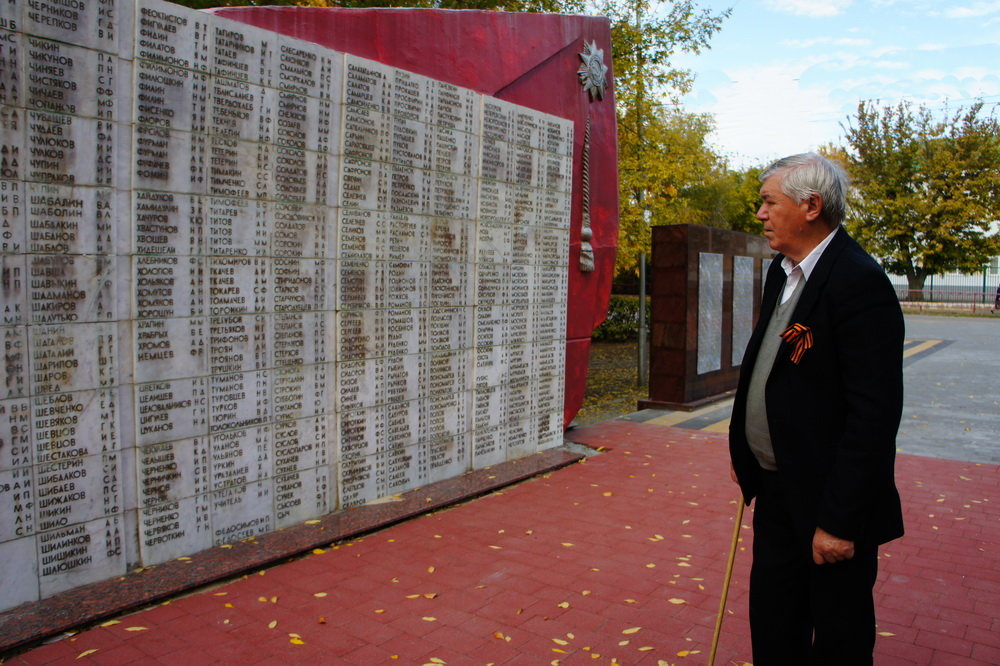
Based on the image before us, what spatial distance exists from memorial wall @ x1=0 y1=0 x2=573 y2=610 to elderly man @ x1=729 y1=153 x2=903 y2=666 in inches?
116

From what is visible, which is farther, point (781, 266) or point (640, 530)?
point (640, 530)

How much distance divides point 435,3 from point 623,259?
5.34m

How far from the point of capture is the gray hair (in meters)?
2.55

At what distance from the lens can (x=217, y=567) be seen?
4.14 metres

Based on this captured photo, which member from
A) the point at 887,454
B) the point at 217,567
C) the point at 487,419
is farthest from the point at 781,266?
the point at 487,419

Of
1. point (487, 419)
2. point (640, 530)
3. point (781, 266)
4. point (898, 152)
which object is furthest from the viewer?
point (898, 152)

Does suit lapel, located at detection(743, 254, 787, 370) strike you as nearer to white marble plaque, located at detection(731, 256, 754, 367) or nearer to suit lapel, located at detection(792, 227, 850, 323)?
suit lapel, located at detection(792, 227, 850, 323)

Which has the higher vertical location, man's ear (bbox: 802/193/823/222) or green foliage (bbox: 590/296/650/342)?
man's ear (bbox: 802/193/823/222)

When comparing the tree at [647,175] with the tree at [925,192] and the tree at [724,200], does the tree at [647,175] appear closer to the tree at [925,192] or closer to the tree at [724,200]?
the tree at [724,200]

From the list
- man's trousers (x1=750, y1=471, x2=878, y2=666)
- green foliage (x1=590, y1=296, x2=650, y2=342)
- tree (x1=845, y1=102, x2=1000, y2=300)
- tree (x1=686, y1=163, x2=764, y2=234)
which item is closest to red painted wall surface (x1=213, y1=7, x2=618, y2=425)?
man's trousers (x1=750, y1=471, x2=878, y2=666)

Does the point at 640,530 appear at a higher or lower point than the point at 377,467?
lower

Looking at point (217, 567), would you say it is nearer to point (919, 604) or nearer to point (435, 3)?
point (919, 604)

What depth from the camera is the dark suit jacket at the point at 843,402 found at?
2342mm

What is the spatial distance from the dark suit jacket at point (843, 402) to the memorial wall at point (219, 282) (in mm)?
3108
